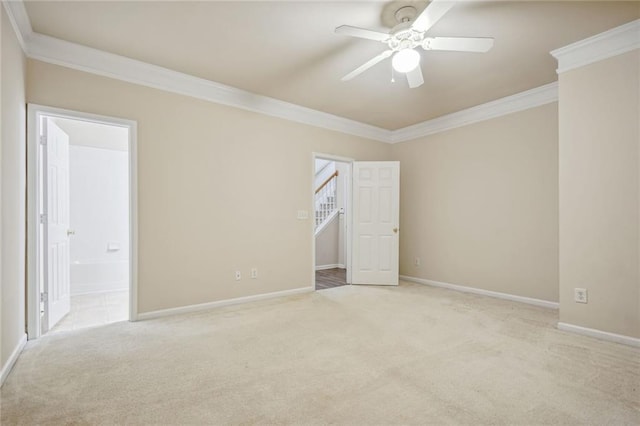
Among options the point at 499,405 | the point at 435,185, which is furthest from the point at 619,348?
the point at 435,185

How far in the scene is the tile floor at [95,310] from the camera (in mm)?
3188

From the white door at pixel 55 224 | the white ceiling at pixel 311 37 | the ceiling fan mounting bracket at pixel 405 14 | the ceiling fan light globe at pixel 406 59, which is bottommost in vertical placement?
the white door at pixel 55 224

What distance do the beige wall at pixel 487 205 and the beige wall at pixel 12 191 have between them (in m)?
4.91

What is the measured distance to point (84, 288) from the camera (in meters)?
4.64

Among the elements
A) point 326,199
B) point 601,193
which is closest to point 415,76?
point 601,193

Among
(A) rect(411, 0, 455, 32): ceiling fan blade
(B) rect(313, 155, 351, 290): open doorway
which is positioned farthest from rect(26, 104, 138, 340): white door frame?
(B) rect(313, 155, 351, 290): open doorway

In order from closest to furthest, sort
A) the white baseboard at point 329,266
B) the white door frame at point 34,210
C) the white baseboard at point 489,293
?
the white door frame at point 34,210, the white baseboard at point 489,293, the white baseboard at point 329,266

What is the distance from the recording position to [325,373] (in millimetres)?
2135

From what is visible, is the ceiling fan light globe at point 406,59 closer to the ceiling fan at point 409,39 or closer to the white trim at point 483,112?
the ceiling fan at point 409,39

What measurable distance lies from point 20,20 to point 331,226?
566cm

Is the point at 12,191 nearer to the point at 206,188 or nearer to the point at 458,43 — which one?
→ the point at 206,188

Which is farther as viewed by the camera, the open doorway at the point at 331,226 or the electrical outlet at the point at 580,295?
the open doorway at the point at 331,226

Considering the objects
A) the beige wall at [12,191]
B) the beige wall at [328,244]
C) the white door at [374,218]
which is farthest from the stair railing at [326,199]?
the beige wall at [12,191]

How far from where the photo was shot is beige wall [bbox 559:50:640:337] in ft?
8.55
